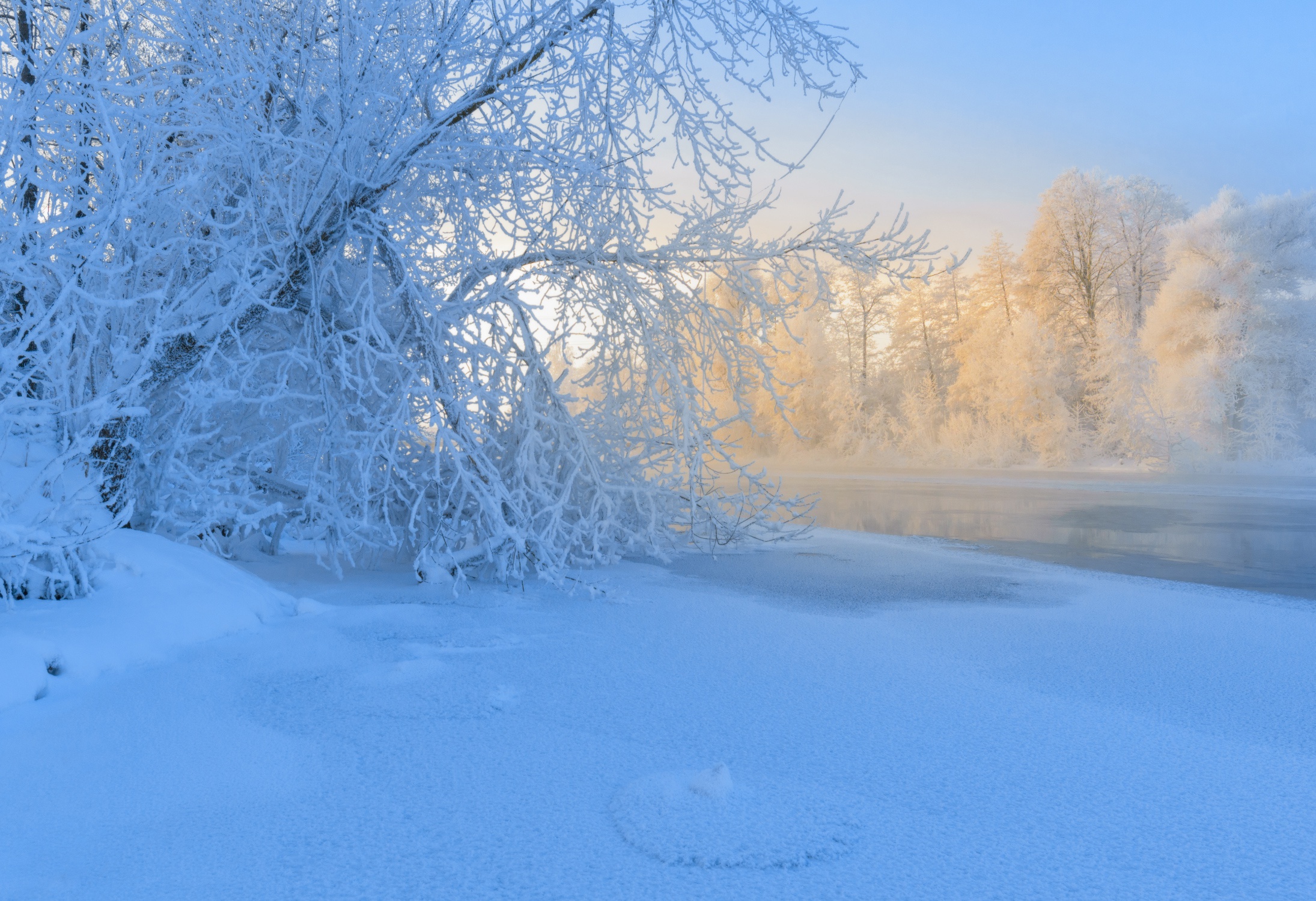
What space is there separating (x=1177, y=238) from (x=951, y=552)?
22693 mm

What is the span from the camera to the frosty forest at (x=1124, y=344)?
22.8 m

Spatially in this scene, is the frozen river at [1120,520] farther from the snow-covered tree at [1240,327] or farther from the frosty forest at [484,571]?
the snow-covered tree at [1240,327]

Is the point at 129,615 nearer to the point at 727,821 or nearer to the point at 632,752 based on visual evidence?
the point at 632,752

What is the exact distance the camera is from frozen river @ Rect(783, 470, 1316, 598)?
604 centimetres

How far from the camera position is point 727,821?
1.69 metres

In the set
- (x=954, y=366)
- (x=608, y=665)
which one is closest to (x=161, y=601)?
(x=608, y=665)

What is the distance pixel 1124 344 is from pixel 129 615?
83.4ft

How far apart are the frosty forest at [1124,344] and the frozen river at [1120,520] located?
5.31m

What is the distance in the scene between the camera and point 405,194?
4.27m

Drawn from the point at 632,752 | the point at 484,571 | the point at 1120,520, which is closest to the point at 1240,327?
the point at 1120,520

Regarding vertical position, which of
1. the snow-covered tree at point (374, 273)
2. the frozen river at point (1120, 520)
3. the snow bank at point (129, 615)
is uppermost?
the snow-covered tree at point (374, 273)

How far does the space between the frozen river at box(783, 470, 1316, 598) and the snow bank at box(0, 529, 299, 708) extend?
530 cm

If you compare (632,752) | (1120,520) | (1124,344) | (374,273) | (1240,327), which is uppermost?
(1240,327)

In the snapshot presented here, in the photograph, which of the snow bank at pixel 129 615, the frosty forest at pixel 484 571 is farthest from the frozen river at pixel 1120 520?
the snow bank at pixel 129 615
